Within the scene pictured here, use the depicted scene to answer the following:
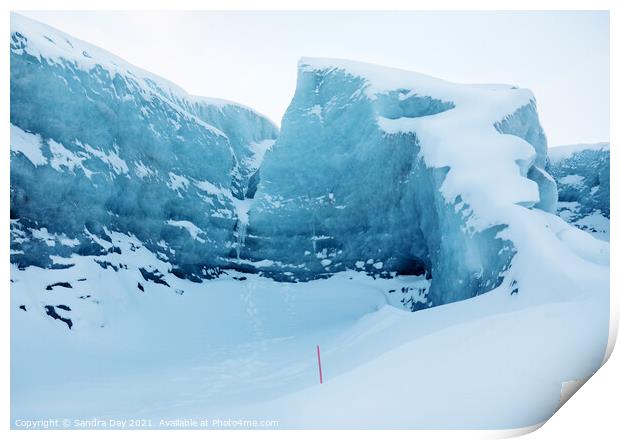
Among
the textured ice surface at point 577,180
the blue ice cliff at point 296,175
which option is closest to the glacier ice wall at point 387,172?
the blue ice cliff at point 296,175

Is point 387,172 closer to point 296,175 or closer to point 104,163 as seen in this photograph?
point 296,175

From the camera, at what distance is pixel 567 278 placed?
596 cm

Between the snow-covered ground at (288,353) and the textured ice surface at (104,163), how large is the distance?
1025 millimetres

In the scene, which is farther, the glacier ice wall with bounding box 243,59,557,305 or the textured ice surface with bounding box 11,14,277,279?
the textured ice surface with bounding box 11,14,277,279

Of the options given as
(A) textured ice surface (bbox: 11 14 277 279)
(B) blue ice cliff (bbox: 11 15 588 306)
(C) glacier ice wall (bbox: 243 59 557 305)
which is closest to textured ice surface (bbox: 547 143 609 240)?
(C) glacier ice wall (bbox: 243 59 557 305)

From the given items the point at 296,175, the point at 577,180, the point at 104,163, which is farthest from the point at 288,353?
the point at 577,180

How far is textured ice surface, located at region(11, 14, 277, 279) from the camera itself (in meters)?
12.6

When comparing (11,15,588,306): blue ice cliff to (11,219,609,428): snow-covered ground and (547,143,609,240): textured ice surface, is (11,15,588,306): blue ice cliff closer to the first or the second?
(11,219,609,428): snow-covered ground

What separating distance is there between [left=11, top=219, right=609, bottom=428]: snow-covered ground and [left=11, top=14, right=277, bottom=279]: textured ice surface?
1.02m

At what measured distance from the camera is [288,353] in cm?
1002

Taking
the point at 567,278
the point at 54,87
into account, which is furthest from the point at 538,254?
the point at 54,87

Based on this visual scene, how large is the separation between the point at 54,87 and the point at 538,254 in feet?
45.4

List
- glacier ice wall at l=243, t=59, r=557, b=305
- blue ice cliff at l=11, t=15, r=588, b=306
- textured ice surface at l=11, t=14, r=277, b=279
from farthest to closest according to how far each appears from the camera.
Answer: textured ice surface at l=11, t=14, r=277, b=279, glacier ice wall at l=243, t=59, r=557, b=305, blue ice cliff at l=11, t=15, r=588, b=306

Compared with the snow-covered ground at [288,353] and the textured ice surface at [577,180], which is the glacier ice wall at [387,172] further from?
the textured ice surface at [577,180]
